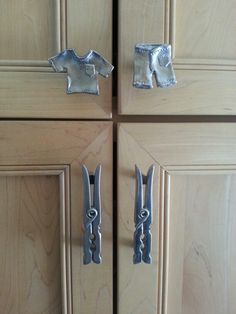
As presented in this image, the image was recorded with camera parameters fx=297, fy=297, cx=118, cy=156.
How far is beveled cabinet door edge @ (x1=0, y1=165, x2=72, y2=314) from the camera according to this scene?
441mm

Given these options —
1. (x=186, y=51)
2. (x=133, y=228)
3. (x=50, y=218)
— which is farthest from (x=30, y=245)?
(x=186, y=51)

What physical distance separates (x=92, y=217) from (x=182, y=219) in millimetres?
147

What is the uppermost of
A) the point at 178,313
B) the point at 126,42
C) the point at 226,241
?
the point at 126,42

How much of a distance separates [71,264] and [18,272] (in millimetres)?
84

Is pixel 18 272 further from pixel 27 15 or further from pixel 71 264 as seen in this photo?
pixel 27 15

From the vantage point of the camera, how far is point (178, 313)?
19.5 inches

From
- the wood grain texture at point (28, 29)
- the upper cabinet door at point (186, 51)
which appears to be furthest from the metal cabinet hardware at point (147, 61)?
the wood grain texture at point (28, 29)

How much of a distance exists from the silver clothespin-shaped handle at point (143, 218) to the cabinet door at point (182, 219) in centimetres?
2

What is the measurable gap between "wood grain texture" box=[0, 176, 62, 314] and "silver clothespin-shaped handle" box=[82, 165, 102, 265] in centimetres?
5

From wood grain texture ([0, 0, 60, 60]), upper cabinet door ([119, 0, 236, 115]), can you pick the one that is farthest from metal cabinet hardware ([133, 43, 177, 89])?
wood grain texture ([0, 0, 60, 60])

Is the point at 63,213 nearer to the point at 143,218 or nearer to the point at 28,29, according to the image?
the point at 143,218

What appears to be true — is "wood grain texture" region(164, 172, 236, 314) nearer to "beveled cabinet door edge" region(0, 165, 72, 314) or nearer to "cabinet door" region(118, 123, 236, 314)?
"cabinet door" region(118, 123, 236, 314)

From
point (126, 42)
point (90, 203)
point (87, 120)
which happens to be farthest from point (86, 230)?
point (126, 42)

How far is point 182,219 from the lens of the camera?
1.56 ft
